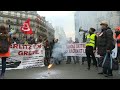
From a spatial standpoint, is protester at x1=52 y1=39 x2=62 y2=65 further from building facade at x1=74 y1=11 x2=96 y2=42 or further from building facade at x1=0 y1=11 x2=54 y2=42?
building facade at x1=0 y1=11 x2=54 y2=42

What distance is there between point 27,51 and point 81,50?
152 inches

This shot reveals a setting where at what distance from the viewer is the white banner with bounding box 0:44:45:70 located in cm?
1364

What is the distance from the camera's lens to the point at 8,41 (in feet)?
33.4

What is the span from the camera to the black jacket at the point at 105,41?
32.5ft

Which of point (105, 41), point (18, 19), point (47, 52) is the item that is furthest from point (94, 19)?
point (18, 19)

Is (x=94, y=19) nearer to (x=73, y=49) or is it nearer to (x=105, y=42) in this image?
(x=73, y=49)

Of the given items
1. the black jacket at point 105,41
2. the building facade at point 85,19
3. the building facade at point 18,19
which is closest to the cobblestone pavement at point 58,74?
the black jacket at point 105,41

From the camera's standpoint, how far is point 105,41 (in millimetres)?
10141

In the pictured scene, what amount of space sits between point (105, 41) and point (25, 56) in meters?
5.06

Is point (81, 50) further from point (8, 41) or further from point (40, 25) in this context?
point (40, 25)

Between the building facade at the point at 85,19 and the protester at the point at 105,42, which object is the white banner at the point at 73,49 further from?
the protester at the point at 105,42
